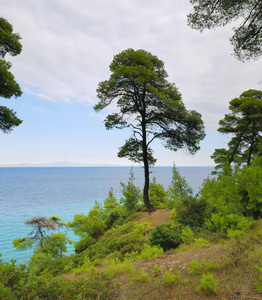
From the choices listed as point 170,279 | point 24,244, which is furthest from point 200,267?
point 24,244

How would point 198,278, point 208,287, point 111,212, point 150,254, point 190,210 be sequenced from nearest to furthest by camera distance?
point 208,287 → point 198,278 → point 150,254 → point 190,210 → point 111,212

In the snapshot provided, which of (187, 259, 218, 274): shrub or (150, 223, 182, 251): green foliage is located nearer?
(187, 259, 218, 274): shrub

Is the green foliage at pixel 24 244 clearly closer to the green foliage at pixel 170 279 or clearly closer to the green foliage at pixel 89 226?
the green foliage at pixel 89 226

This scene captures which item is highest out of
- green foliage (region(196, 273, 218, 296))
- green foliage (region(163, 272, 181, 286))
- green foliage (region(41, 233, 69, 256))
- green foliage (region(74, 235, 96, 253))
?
green foliage (region(196, 273, 218, 296))

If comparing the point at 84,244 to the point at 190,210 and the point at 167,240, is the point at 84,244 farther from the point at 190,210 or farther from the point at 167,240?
the point at 167,240

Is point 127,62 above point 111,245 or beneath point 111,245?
above

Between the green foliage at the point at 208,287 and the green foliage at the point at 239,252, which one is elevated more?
the green foliage at the point at 239,252

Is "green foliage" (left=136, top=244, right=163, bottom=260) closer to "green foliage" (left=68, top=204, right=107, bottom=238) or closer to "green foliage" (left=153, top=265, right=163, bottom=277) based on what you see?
"green foliage" (left=153, top=265, right=163, bottom=277)

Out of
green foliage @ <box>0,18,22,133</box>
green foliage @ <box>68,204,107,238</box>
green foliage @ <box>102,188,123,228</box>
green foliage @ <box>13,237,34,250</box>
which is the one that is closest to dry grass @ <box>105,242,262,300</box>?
green foliage @ <box>0,18,22,133</box>

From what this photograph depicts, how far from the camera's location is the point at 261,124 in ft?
62.4

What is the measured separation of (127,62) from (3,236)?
2899 cm

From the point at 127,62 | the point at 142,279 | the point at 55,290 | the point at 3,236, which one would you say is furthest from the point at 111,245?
the point at 3,236

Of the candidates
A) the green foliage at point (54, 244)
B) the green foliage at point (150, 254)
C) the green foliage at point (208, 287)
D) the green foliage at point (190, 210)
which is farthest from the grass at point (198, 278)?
the green foliage at point (54, 244)

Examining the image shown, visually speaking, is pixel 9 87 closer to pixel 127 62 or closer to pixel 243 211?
pixel 127 62
